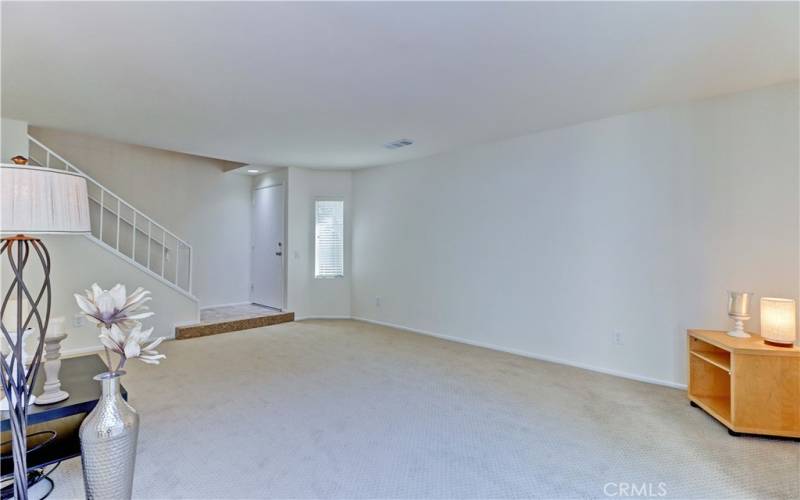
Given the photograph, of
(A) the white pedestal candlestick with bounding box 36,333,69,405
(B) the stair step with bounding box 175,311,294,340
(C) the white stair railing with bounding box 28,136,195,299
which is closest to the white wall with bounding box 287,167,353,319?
(B) the stair step with bounding box 175,311,294,340

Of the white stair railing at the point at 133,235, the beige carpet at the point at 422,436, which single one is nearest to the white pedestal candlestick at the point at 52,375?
the beige carpet at the point at 422,436

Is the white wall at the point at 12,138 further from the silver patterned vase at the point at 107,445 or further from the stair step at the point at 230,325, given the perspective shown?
the silver patterned vase at the point at 107,445

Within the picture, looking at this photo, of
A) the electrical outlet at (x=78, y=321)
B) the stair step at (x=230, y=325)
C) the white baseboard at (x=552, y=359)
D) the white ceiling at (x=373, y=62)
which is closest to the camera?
the white ceiling at (x=373, y=62)

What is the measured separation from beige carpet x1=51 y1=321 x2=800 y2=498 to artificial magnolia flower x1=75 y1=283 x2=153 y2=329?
1.07m

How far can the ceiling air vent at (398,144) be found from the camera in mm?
4469

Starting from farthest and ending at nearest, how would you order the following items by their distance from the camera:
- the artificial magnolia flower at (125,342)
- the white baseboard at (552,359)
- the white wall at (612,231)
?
the white baseboard at (552,359)
the white wall at (612,231)
the artificial magnolia flower at (125,342)

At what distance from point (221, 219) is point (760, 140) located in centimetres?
677

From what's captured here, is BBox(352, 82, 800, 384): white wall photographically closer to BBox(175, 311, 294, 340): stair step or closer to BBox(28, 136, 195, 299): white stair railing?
BBox(175, 311, 294, 340): stair step

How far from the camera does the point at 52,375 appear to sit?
78.7 inches

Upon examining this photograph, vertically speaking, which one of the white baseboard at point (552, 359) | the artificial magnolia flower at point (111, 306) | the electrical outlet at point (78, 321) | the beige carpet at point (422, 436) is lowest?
the beige carpet at point (422, 436)

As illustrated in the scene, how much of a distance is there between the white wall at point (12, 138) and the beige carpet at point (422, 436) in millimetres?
2488

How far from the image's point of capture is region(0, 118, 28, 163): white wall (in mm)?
3734

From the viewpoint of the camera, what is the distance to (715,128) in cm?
318

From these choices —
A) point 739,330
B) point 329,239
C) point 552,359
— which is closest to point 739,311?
point 739,330
